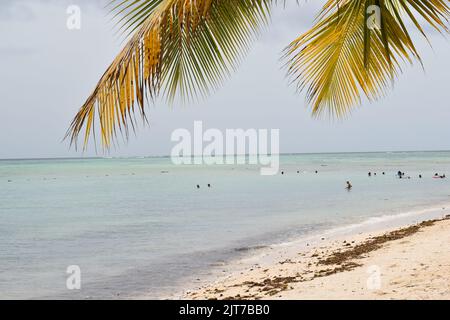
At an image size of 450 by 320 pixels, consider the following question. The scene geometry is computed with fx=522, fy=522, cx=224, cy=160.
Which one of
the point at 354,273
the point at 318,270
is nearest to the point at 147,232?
the point at 318,270

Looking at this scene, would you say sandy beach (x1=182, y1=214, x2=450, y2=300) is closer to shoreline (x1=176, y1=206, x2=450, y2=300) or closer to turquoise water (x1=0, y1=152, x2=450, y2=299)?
shoreline (x1=176, y1=206, x2=450, y2=300)

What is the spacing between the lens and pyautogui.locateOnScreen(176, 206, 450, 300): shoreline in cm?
720

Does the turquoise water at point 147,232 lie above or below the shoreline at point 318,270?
below

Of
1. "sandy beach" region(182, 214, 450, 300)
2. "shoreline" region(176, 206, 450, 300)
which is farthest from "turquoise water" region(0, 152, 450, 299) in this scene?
"sandy beach" region(182, 214, 450, 300)

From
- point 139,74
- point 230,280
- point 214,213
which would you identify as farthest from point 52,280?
point 214,213

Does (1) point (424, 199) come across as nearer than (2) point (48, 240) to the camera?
No

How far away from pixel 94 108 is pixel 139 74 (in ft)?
1.29

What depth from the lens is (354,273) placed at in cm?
829

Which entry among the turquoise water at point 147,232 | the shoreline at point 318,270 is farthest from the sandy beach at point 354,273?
the turquoise water at point 147,232

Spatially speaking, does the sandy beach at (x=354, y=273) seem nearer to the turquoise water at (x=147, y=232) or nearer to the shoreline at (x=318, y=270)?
the shoreline at (x=318, y=270)

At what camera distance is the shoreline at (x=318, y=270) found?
23.6 feet

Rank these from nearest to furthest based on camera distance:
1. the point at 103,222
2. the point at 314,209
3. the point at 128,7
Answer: the point at 128,7, the point at 103,222, the point at 314,209
